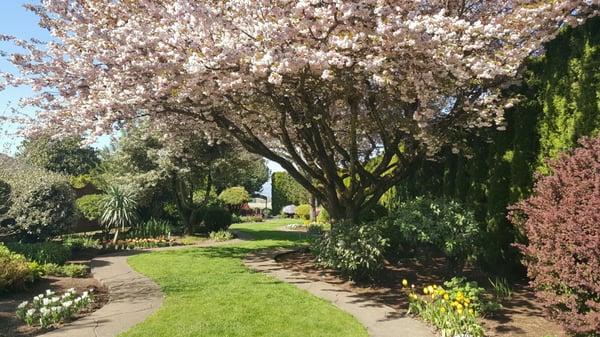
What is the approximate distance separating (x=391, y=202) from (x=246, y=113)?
646 centimetres

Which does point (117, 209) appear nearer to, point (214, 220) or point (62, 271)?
point (214, 220)

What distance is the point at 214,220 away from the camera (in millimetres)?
19859

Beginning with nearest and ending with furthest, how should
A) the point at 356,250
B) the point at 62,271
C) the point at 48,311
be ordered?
the point at 48,311 → the point at 356,250 → the point at 62,271

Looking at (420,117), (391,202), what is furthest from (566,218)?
(391,202)

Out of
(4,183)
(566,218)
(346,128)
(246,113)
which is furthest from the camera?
(4,183)

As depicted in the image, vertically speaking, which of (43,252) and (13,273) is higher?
(43,252)

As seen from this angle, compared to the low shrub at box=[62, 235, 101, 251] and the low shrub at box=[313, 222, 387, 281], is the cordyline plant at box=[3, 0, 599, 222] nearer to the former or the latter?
the low shrub at box=[313, 222, 387, 281]

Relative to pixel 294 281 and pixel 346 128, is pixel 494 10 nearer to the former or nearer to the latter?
pixel 346 128

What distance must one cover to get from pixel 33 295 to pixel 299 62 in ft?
20.3

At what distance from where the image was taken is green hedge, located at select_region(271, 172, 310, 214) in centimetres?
3944

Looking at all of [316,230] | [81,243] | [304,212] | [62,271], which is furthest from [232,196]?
[62,271]

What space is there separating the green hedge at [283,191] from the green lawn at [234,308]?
1131 inches

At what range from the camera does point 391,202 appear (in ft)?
48.5

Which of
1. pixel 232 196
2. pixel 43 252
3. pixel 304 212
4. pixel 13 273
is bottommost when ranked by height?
pixel 13 273
